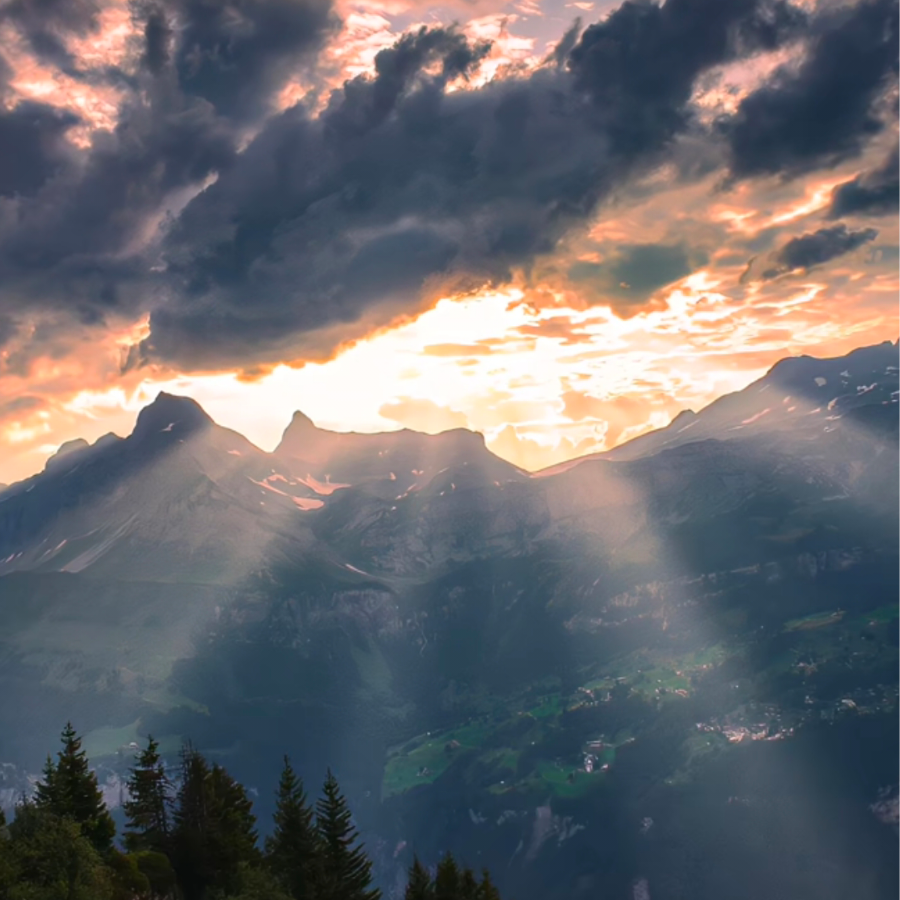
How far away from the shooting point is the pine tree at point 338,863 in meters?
104

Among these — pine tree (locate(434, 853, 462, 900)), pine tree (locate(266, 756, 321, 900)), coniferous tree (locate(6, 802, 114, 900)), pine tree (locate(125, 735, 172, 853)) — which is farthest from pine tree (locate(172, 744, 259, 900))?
coniferous tree (locate(6, 802, 114, 900))

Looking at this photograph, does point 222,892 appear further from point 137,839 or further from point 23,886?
point 23,886

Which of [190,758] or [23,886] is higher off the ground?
[190,758]

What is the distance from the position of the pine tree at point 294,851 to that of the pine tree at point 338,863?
126cm

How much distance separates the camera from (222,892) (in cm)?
9681

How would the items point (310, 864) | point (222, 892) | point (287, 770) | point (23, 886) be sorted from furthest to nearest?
1. point (287, 770)
2. point (310, 864)
3. point (222, 892)
4. point (23, 886)

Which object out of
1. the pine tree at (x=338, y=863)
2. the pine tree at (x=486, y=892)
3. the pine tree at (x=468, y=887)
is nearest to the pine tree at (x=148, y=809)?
the pine tree at (x=338, y=863)

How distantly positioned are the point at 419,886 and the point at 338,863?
9.12 m

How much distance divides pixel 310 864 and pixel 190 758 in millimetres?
17216

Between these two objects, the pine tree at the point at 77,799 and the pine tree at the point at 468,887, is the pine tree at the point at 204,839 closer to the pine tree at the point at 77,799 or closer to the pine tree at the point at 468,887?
the pine tree at the point at 77,799

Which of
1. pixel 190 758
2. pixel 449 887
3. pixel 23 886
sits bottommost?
pixel 449 887

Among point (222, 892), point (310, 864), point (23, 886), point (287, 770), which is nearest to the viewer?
point (23, 886)

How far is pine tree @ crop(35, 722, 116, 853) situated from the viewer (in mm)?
99375

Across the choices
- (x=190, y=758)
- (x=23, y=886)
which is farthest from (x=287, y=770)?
(x=23, y=886)
